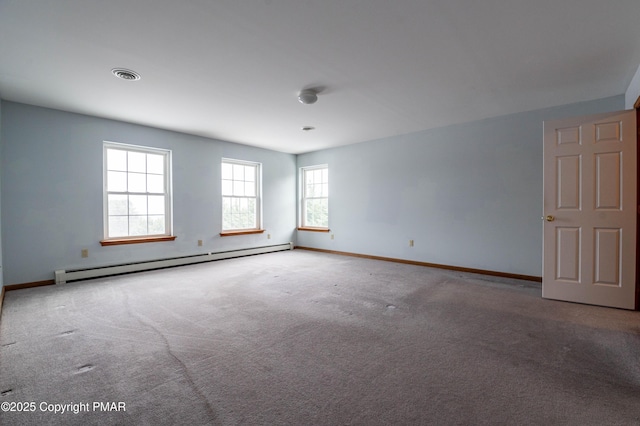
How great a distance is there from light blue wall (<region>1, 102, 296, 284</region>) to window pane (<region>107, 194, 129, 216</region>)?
0.17m

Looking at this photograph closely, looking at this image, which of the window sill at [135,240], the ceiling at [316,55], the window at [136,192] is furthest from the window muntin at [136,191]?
the ceiling at [316,55]

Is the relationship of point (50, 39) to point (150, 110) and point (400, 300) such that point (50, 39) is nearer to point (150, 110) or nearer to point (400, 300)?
point (150, 110)

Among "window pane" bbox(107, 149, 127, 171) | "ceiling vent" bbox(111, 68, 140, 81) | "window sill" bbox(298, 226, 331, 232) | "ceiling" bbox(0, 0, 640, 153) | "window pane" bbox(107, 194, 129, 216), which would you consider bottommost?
"window sill" bbox(298, 226, 331, 232)

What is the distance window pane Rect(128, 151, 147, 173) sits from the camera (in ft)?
16.2

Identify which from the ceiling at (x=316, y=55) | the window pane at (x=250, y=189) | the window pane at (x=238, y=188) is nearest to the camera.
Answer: the ceiling at (x=316, y=55)

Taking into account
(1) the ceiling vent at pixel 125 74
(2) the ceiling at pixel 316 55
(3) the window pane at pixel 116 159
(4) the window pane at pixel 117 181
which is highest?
(2) the ceiling at pixel 316 55

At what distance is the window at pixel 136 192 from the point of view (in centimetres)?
471

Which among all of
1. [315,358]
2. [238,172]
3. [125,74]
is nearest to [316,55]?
[125,74]

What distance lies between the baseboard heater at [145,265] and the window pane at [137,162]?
159 centimetres

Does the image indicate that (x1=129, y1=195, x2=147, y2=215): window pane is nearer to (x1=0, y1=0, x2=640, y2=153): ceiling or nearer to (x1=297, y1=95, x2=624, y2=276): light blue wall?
(x1=0, y1=0, x2=640, y2=153): ceiling

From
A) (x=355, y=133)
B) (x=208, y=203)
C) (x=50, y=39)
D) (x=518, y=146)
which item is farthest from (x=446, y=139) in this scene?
(x=50, y=39)

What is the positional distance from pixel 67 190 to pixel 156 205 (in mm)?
1241

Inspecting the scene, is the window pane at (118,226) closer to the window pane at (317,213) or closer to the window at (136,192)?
the window at (136,192)

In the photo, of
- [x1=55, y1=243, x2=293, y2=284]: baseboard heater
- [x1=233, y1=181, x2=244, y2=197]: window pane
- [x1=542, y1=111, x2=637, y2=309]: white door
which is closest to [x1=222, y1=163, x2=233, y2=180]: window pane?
[x1=233, y1=181, x2=244, y2=197]: window pane
